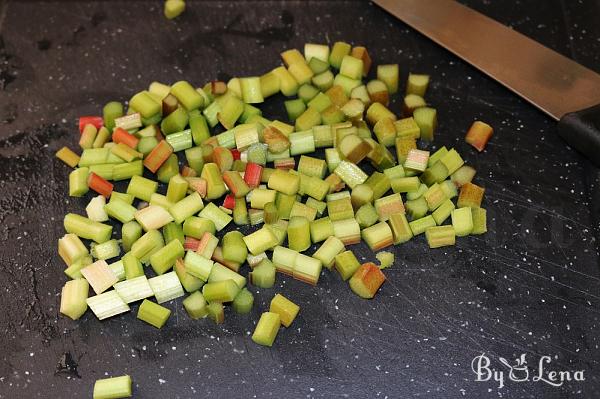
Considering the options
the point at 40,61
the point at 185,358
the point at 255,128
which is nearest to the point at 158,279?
the point at 185,358

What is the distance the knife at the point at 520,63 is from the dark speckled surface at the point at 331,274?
7 cm

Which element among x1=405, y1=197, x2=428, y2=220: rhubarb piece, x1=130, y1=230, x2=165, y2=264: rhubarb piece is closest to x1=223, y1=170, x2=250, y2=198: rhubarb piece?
x1=130, y1=230, x2=165, y2=264: rhubarb piece

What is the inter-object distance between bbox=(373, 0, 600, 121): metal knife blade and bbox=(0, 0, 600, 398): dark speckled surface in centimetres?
7

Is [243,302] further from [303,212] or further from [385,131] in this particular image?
[385,131]

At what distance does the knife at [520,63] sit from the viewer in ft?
6.39

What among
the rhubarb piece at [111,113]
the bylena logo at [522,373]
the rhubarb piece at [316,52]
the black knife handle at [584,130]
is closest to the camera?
the bylena logo at [522,373]

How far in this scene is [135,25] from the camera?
2.35 metres

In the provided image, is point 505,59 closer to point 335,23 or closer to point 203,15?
point 335,23

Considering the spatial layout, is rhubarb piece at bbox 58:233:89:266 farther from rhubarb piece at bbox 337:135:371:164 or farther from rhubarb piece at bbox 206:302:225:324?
Answer: rhubarb piece at bbox 337:135:371:164

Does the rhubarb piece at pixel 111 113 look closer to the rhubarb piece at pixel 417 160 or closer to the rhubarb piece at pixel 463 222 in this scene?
the rhubarb piece at pixel 417 160

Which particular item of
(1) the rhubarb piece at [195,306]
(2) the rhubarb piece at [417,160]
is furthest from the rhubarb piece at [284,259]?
(2) the rhubarb piece at [417,160]

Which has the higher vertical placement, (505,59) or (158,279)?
(505,59)

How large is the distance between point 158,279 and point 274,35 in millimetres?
940

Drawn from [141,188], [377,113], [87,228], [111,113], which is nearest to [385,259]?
[377,113]
